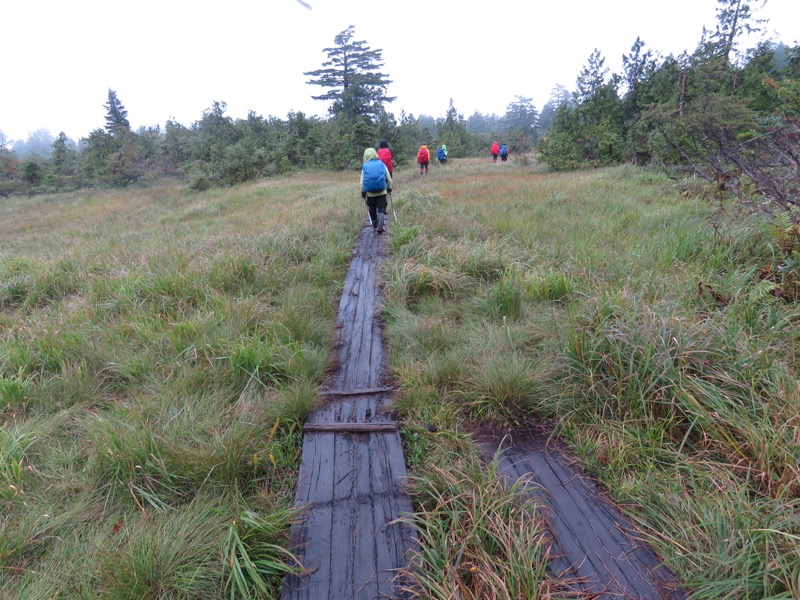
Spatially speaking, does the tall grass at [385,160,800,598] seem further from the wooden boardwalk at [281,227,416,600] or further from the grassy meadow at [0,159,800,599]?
the wooden boardwalk at [281,227,416,600]

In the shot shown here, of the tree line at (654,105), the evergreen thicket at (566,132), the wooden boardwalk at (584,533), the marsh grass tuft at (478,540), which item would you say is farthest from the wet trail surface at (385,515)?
the tree line at (654,105)

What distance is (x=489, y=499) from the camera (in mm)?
1884

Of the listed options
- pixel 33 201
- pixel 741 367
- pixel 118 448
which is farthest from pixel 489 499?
pixel 33 201

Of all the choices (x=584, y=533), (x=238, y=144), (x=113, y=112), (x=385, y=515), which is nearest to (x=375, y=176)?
(x=385, y=515)

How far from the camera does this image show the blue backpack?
24.4 ft

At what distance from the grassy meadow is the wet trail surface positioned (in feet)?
0.33

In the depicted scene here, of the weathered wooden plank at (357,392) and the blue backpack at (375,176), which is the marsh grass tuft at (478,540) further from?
the blue backpack at (375,176)

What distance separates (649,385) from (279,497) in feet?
7.58

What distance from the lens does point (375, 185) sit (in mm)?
7469

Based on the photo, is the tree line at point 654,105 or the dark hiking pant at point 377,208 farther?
the tree line at point 654,105

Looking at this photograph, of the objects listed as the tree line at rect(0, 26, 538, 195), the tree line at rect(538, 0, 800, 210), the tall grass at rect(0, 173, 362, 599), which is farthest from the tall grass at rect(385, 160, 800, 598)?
the tree line at rect(0, 26, 538, 195)

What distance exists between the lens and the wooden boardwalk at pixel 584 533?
5.46 feet

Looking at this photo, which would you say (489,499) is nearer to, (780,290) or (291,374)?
(291,374)

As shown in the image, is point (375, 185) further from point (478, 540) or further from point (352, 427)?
point (478, 540)
